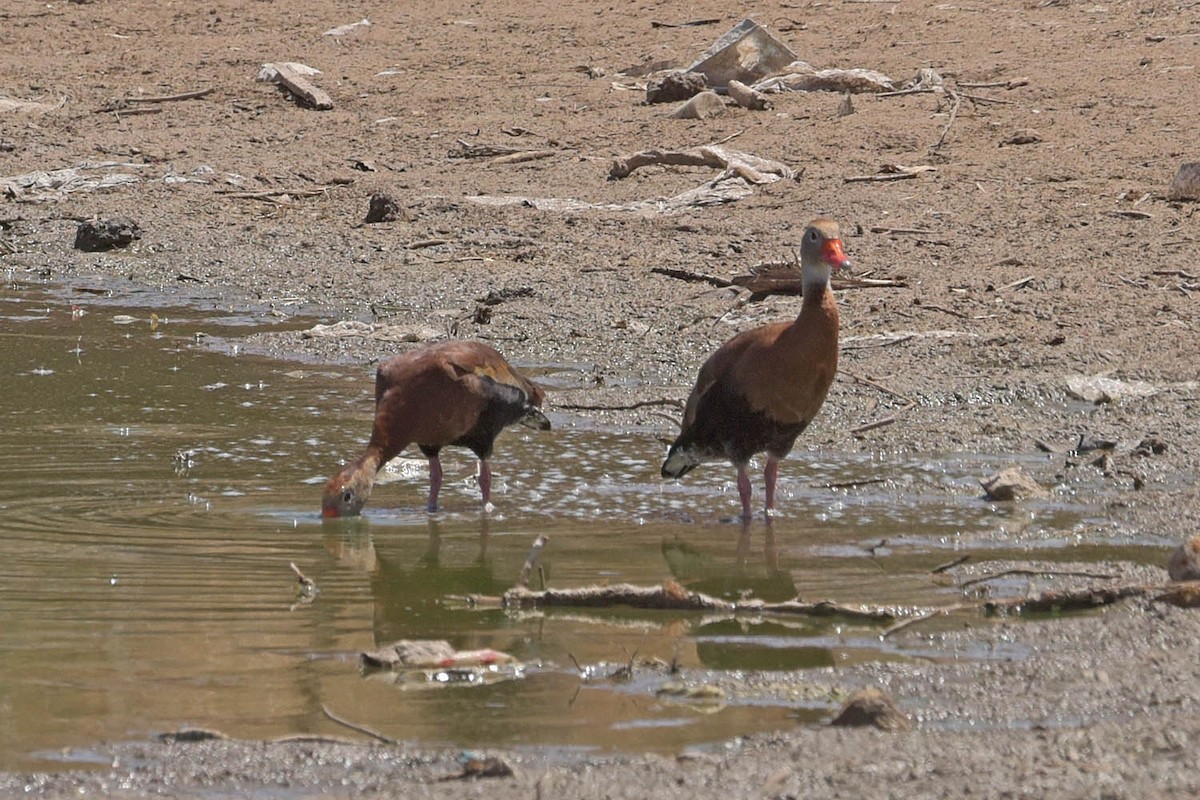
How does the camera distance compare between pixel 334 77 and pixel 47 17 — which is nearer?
pixel 334 77

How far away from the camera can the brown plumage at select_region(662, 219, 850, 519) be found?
751cm

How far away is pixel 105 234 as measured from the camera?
14617mm

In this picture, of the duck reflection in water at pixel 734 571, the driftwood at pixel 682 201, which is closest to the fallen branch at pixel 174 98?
the driftwood at pixel 682 201

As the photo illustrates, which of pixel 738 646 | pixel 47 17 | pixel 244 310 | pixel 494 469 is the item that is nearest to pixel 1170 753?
pixel 738 646

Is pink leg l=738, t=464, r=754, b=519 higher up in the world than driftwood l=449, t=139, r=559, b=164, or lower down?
lower down

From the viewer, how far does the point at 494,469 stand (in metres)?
8.55

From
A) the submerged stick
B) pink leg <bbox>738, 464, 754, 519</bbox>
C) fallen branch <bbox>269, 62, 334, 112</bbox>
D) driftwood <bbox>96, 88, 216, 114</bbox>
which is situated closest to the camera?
the submerged stick

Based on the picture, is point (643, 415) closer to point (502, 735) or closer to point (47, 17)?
point (502, 735)

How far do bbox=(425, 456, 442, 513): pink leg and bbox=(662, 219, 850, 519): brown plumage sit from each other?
100 centimetres

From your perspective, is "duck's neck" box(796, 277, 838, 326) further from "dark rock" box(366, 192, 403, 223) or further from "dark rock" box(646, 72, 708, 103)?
"dark rock" box(646, 72, 708, 103)

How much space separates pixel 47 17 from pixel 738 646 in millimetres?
17149

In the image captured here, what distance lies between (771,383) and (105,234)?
27.7ft

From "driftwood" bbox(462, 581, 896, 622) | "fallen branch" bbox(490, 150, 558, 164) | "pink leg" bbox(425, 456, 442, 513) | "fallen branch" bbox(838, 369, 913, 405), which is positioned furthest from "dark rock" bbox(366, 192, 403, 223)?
"driftwood" bbox(462, 581, 896, 622)

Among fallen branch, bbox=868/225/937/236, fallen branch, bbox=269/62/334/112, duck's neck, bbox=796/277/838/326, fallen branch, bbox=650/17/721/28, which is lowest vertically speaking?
fallen branch, bbox=868/225/937/236
